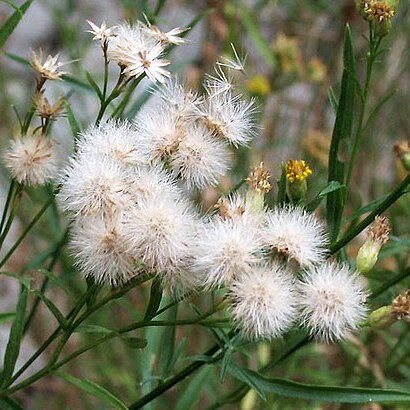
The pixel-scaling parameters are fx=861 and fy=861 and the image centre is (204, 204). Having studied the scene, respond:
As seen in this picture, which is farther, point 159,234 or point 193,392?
point 193,392

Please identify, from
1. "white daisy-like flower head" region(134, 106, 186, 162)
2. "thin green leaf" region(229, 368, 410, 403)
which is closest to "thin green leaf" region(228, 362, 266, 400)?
"thin green leaf" region(229, 368, 410, 403)

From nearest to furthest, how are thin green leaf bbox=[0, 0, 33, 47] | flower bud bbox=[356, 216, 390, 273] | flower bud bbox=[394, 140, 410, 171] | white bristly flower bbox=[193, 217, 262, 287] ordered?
white bristly flower bbox=[193, 217, 262, 287] < flower bud bbox=[356, 216, 390, 273] < thin green leaf bbox=[0, 0, 33, 47] < flower bud bbox=[394, 140, 410, 171]

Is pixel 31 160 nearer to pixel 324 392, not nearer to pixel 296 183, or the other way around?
pixel 296 183

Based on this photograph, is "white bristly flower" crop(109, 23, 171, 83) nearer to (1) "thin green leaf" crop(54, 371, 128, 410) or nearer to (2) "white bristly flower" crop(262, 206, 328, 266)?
(2) "white bristly flower" crop(262, 206, 328, 266)

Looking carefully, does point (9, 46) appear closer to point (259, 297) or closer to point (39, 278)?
point (39, 278)

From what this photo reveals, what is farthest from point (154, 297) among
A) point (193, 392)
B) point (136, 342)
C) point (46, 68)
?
point (193, 392)

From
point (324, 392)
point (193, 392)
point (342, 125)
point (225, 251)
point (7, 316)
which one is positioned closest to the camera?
point (225, 251)
